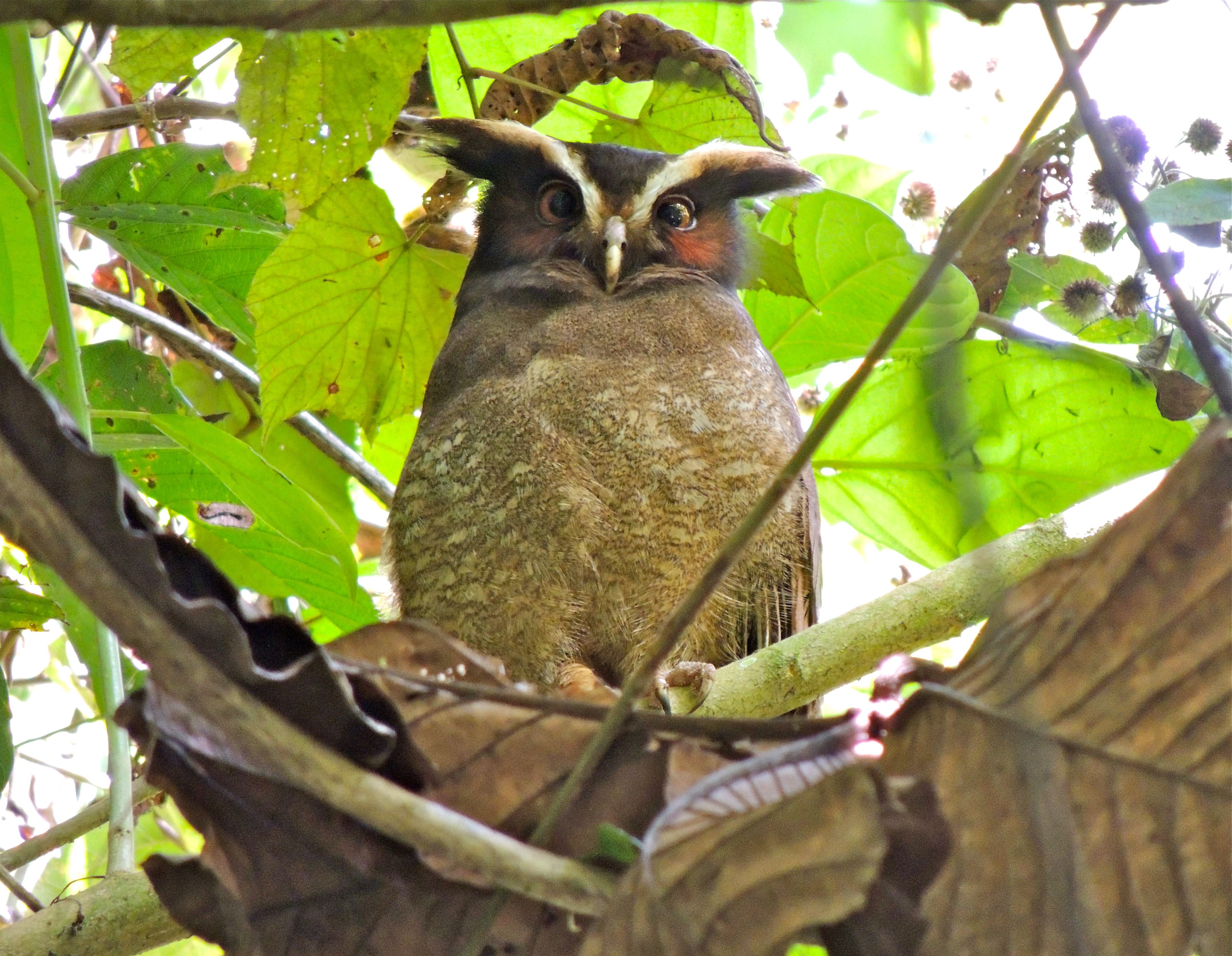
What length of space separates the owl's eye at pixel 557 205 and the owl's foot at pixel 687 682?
3.68 feet

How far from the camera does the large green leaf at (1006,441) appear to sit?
7.29ft

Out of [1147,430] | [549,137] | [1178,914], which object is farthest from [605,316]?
[1178,914]

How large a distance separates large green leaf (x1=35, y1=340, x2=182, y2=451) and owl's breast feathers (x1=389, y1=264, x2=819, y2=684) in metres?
0.46

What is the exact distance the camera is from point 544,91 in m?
2.20

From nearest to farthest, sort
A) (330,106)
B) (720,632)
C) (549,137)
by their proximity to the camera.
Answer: (330,106) → (720,632) → (549,137)

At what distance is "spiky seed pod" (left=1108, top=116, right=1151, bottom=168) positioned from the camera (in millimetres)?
2023

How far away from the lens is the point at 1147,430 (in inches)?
86.8

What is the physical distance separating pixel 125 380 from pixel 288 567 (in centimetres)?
43

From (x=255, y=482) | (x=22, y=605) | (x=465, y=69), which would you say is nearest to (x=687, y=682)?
(x=255, y=482)

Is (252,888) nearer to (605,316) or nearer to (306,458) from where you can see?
(605,316)

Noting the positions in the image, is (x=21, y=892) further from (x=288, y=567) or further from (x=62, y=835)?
(x=288, y=567)

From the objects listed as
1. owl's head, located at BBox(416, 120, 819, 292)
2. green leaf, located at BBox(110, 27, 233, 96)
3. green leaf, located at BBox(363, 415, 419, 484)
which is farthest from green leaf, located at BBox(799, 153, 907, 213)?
green leaf, located at BBox(110, 27, 233, 96)

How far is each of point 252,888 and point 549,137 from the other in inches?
78.4

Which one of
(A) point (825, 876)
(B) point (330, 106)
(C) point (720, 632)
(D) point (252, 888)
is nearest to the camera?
(A) point (825, 876)
